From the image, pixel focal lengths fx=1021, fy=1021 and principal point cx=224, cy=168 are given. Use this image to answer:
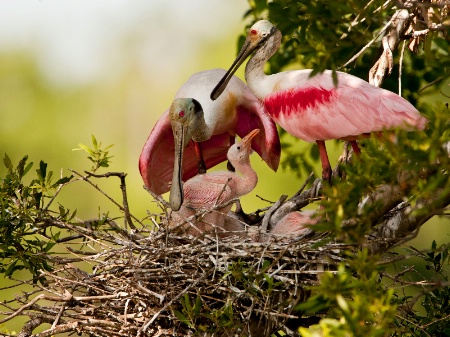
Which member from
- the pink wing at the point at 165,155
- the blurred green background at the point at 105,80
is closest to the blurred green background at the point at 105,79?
the blurred green background at the point at 105,80

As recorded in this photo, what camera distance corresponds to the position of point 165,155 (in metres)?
6.22

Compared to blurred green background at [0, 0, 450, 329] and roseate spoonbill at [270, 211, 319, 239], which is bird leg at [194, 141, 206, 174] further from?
blurred green background at [0, 0, 450, 329]

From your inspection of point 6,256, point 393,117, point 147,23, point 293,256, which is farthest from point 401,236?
point 147,23

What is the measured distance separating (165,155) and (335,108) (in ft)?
4.39

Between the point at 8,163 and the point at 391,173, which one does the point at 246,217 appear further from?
the point at 391,173

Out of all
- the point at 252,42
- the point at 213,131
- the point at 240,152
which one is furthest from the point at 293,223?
the point at 252,42

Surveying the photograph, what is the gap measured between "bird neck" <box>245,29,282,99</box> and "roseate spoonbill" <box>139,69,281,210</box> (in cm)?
21

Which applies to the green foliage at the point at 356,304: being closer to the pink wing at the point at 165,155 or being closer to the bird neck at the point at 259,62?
the bird neck at the point at 259,62

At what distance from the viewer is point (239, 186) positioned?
532 centimetres

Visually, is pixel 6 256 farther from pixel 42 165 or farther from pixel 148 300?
pixel 148 300

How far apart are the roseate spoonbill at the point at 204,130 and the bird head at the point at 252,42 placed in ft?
0.28

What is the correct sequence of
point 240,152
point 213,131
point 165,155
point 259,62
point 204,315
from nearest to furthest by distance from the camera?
1. point 204,315
2. point 240,152
3. point 259,62
4. point 213,131
5. point 165,155

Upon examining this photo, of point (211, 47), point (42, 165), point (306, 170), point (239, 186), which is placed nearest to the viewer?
point (42, 165)

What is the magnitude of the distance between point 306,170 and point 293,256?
6.48 feet
